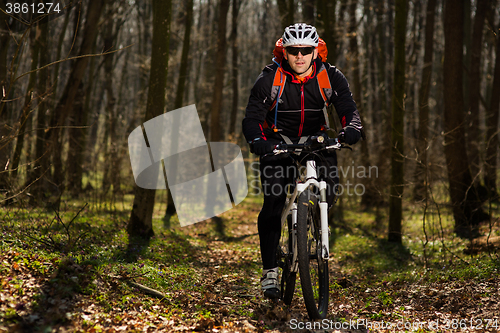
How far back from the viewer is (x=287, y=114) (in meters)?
4.32

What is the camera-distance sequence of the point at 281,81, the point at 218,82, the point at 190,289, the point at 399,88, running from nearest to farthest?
the point at 281,81, the point at 190,289, the point at 399,88, the point at 218,82

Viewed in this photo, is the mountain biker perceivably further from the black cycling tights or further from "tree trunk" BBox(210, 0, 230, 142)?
"tree trunk" BBox(210, 0, 230, 142)

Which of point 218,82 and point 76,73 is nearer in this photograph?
point 76,73

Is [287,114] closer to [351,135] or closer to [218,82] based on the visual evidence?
[351,135]

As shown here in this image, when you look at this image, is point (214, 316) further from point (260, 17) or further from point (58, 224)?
point (260, 17)

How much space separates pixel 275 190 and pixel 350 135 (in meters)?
0.93

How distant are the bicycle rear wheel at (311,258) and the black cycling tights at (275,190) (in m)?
0.30

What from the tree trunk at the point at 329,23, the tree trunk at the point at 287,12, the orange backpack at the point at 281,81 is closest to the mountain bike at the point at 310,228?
the orange backpack at the point at 281,81

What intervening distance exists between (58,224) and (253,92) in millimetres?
4474

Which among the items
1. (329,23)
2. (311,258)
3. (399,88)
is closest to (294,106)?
(311,258)

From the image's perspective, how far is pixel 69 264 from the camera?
431 centimetres

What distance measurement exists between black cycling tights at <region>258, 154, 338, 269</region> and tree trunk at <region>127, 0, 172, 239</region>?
13.3ft

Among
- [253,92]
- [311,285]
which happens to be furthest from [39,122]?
[311,285]

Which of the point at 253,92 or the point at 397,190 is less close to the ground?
the point at 253,92
